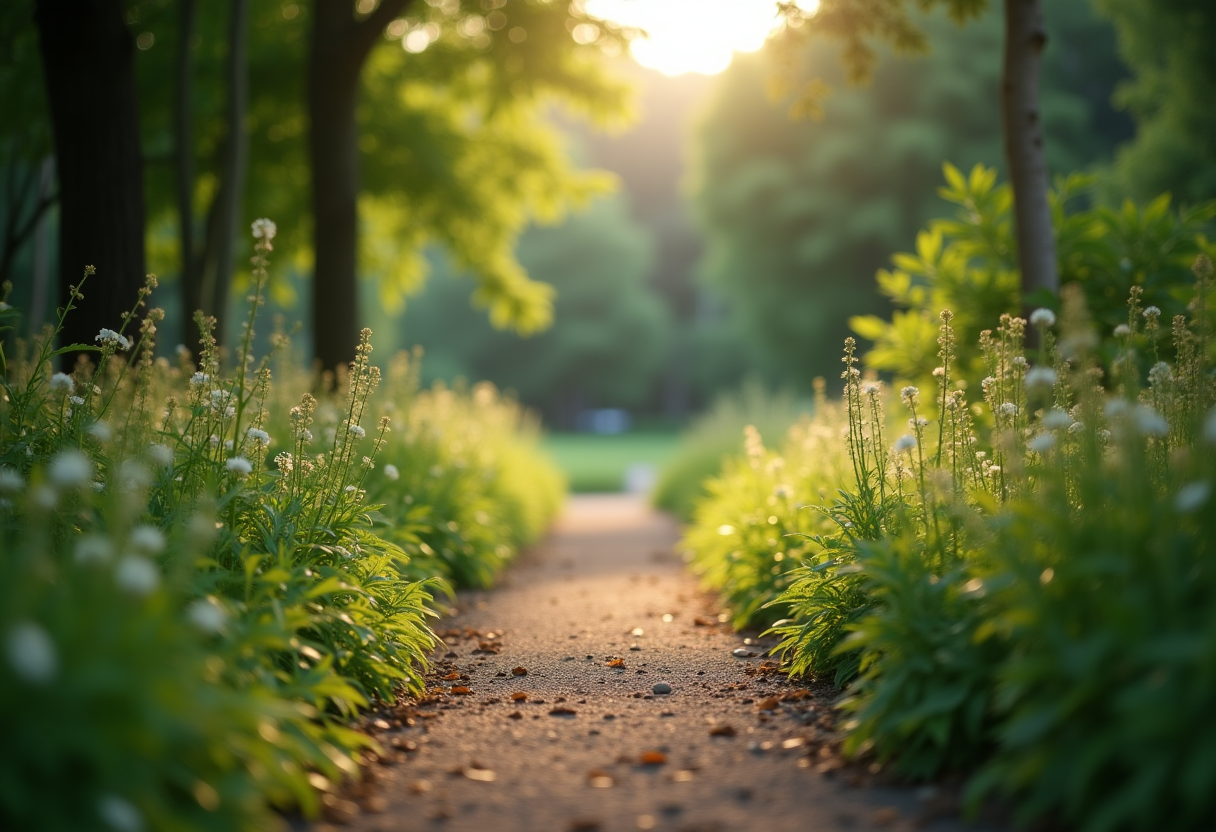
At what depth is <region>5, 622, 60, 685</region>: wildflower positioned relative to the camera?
1686 mm

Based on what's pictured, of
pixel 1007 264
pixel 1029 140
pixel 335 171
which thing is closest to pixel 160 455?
pixel 1029 140

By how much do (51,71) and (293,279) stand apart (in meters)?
28.9

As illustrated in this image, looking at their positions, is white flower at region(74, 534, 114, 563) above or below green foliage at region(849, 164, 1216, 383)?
below

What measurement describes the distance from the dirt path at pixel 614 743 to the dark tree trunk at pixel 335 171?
A: 173 inches

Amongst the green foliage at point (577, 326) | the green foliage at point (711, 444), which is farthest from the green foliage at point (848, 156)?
the green foliage at point (577, 326)

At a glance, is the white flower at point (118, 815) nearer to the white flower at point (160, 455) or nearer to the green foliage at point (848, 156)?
the white flower at point (160, 455)

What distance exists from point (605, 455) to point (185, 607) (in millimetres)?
27401

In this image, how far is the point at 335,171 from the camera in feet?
27.9

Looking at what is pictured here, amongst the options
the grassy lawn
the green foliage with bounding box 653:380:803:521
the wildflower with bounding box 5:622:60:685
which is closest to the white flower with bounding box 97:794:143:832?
the wildflower with bounding box 5:622:60:685

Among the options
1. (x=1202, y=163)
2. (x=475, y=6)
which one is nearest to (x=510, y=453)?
(x=475, y=6)

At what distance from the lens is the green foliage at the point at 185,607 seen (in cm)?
186

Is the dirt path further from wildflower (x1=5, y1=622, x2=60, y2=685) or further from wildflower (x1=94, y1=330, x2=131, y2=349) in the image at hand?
wildflower (x1=94, y1=330, x2=131, y2=349)

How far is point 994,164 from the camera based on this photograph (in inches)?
681

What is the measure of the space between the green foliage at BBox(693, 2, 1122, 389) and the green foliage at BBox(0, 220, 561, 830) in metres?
14.2
